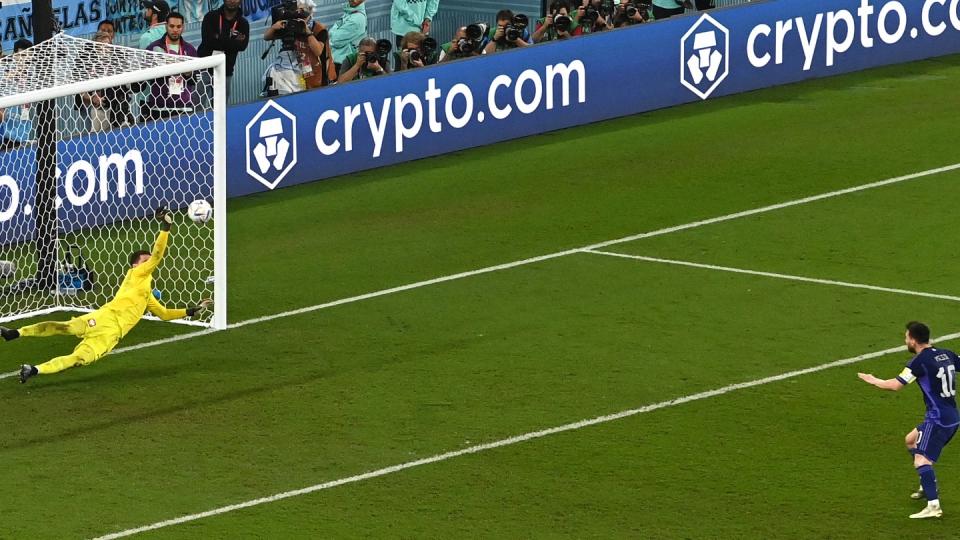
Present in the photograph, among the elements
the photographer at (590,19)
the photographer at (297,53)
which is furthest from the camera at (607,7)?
the photographer at (297,53)

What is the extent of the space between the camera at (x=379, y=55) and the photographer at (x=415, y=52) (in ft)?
0.69

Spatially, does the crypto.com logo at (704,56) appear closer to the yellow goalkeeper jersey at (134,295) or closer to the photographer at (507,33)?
the photographer at (507,33)

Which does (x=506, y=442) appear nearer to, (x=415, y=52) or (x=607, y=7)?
(x=415, y=52)

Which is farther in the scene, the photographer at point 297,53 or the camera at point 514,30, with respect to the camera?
the camera at point 514,30

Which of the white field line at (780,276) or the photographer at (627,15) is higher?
the photographer at (627,15)

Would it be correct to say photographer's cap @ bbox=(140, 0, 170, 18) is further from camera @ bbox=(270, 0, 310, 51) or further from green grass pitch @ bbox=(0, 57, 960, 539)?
green grass pitch @ bbox=(0, 57, 960, 539)

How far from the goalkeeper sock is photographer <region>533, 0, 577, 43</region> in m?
13.5

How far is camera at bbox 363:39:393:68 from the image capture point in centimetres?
2492

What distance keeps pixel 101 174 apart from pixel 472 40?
21.4 ft

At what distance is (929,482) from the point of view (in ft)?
45.3

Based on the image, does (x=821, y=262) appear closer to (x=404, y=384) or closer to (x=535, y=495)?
(x=404, y=384)

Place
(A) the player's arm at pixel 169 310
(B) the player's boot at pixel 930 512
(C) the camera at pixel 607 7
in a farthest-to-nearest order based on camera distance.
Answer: (C) the camera at pixel 607 7, (A) the player's arm at pixel 169 310, (B) the player's boot at pixel 930 512

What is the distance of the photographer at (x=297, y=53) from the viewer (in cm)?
2439

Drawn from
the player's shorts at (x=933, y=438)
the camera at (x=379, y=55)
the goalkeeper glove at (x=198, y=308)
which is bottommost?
the goalkeeper glove at (x=198, y=308)
